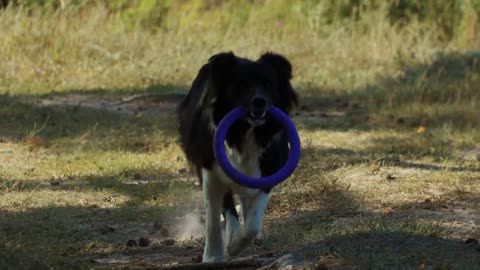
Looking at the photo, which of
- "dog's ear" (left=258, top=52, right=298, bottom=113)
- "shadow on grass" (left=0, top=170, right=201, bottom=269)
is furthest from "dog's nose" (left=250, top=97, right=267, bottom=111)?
"shadow on grass" (left=0, top=170, right=201, bottom=269)

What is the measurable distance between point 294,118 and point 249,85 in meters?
6.79

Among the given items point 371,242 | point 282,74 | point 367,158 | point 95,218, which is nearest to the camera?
point 371,242

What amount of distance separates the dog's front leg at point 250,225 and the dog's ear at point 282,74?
604 millimetres

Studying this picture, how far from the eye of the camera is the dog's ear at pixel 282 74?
20.0 ft

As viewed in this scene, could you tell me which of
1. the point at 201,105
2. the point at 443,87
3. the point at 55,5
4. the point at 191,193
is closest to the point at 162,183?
the point at 191,193

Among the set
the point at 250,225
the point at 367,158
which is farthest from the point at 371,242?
the point at 367,158

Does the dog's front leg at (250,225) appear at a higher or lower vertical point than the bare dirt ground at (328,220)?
higher

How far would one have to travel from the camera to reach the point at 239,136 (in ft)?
19.4

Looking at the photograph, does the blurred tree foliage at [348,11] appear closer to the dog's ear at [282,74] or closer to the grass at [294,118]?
the grass at [294,118]

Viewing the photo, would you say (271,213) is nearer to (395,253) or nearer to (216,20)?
(395,253)

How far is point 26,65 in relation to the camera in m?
14.5

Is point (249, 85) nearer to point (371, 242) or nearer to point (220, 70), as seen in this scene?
point (220, 70)

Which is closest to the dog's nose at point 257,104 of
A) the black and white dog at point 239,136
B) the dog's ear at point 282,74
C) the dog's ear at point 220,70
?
the black and white dog at point 239,136

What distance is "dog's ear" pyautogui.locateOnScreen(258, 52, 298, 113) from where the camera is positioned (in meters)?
6.08
